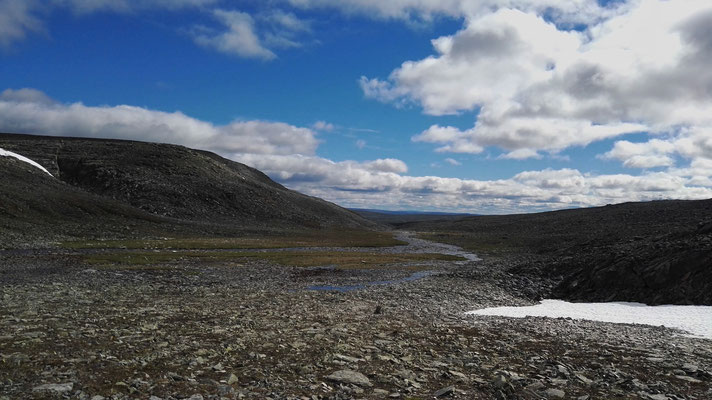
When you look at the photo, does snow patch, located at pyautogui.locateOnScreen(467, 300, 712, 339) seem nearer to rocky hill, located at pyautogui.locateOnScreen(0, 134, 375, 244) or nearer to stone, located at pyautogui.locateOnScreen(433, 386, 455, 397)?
stone, located at pyautogui.locateOnScreen(433, 386, 455, 397)

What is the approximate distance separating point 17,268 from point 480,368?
43825 mm

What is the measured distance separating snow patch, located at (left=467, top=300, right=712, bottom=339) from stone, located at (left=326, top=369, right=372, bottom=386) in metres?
16.0

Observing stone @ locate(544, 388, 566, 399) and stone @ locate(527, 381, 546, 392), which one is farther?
stone @ locate(527, 381, 546, 392)

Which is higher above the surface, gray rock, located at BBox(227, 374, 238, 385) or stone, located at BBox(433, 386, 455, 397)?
stone, located at BBox(433, 386, 455, 397)

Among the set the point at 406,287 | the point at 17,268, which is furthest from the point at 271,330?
the point at 17,268

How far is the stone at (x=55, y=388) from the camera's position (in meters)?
10.5

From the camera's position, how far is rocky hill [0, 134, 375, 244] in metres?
95.7

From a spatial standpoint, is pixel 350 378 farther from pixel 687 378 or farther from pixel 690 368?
pixel 690 368

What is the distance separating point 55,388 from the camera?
10.6 meters

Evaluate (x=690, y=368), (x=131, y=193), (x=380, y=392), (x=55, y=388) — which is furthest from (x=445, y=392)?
(x=131, y=193)

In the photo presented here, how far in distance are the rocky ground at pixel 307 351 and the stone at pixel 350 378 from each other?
0.06 metres

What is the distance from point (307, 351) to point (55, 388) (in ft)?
24.8

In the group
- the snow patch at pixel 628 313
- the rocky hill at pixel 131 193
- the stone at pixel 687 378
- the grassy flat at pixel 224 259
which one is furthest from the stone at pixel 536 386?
the rocky hill at pixel 131 193

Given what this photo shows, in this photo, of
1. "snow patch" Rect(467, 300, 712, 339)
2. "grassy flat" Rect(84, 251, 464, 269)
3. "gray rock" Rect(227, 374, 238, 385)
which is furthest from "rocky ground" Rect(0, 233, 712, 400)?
"grassy flat" Rect(84, 251, 464, 269)
